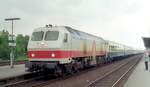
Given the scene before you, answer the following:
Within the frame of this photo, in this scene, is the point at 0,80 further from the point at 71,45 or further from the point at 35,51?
the point at 71,45

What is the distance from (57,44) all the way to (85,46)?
7468 mm

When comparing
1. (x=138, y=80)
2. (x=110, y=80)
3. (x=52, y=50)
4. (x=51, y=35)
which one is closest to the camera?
(x=52, y=50)

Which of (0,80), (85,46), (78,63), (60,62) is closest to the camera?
(0,80)

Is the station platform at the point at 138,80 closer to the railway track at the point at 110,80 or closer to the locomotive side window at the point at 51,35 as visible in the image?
the railway track at the point at 110,80

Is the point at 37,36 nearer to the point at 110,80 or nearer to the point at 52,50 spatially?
the point at 52,50

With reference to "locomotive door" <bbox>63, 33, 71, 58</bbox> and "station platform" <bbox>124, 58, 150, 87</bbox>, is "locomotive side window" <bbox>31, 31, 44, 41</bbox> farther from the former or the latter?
"station platform" <bbox>124, 58, 150, 87</bbox>

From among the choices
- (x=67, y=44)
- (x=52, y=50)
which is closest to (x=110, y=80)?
(x=67, y=44)

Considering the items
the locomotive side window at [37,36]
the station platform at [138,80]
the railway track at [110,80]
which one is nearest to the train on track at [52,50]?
the locomotive side window at [37,36]

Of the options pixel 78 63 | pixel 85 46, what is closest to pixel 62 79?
pixel 78 63

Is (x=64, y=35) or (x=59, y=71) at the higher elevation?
(x=64, y=35)

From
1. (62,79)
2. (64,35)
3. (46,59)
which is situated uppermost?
(64,35)

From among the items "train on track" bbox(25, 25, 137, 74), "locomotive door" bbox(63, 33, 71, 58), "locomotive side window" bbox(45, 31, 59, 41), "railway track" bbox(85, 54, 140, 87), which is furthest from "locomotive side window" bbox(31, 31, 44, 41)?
"railway track" bbox(85, 54, 140, 87)

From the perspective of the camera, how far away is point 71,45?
2291cm

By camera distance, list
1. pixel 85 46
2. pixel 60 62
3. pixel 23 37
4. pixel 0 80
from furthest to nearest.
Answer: pixel 23 37 < pixel 85 46 < pixel 60 62 < pixel 0 80
